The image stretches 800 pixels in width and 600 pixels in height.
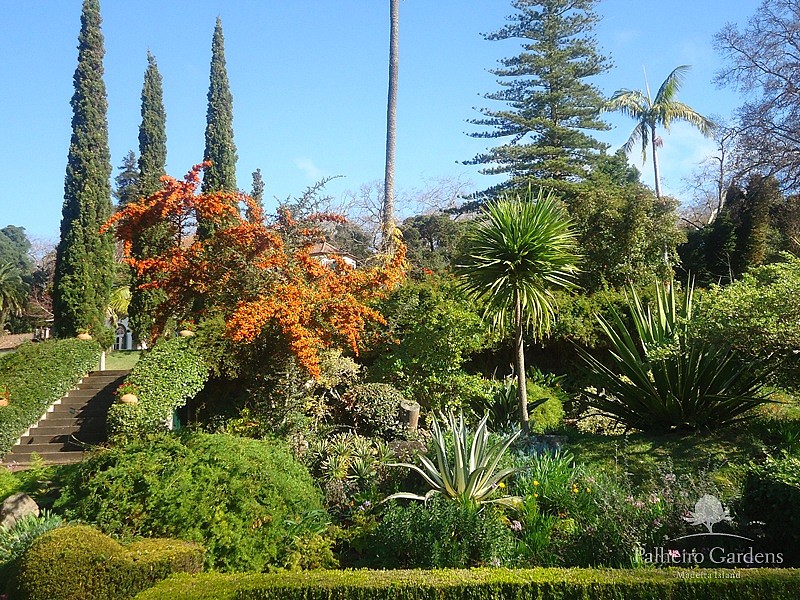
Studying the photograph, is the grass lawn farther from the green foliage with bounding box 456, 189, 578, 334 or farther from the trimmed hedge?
the trimmed hedge

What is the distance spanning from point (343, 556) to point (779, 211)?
2280cm

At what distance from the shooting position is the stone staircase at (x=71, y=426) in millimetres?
11250

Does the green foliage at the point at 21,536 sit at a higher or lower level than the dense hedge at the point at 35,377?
lower

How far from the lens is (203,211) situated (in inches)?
376

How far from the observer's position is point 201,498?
17.9ft

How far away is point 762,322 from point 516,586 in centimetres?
404

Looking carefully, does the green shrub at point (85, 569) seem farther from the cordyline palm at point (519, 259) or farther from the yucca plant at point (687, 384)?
the yucca plant at point (687, 384)

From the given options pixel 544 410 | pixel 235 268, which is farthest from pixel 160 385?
pixel 544 410

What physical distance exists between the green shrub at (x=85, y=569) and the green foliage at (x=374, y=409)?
501 centimetres

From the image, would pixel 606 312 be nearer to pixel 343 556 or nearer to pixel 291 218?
pixel 291 218

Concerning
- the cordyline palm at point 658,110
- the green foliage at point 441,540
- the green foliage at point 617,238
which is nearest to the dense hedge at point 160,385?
the green foliage at point 441,540

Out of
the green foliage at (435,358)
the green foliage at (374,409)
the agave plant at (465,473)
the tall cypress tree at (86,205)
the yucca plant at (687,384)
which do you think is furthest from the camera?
the tall cypress tree at (86,205)

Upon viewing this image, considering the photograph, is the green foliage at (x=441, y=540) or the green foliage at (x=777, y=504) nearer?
the green foliage at (x=777, y=504)

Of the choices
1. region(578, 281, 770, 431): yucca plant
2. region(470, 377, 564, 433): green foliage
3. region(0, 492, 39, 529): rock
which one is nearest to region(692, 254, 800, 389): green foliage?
region(578, 281, 770, 431): yucca plant
